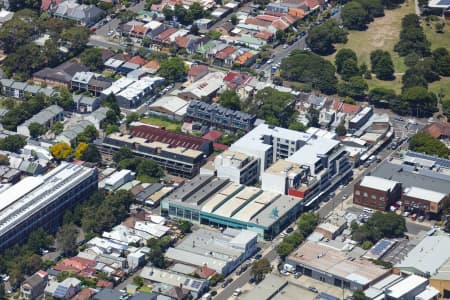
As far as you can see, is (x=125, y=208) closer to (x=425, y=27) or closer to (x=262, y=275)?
(x=262, y=275)

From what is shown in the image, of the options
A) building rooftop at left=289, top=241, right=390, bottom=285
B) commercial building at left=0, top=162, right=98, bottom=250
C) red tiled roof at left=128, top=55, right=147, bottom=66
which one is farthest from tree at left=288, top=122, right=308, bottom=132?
red tiled roof at left=128, top=55, right=147, bottom=66

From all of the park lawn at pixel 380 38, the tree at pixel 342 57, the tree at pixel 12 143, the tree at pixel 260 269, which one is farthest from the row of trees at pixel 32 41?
the tree at pixel 260 269

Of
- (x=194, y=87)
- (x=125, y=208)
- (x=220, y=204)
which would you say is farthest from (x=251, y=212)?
(x=194, y=87)

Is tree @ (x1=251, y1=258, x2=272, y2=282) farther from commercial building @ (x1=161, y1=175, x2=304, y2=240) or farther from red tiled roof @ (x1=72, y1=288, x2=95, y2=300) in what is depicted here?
red tiled roof @ (x1=72, y1=288, x2=95, y2=300)

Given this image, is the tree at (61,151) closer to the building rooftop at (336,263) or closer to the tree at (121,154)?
the tree at (121,154)

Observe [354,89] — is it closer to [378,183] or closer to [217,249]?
[378,183]

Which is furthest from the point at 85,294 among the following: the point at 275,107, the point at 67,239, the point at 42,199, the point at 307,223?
the point at 275,107
